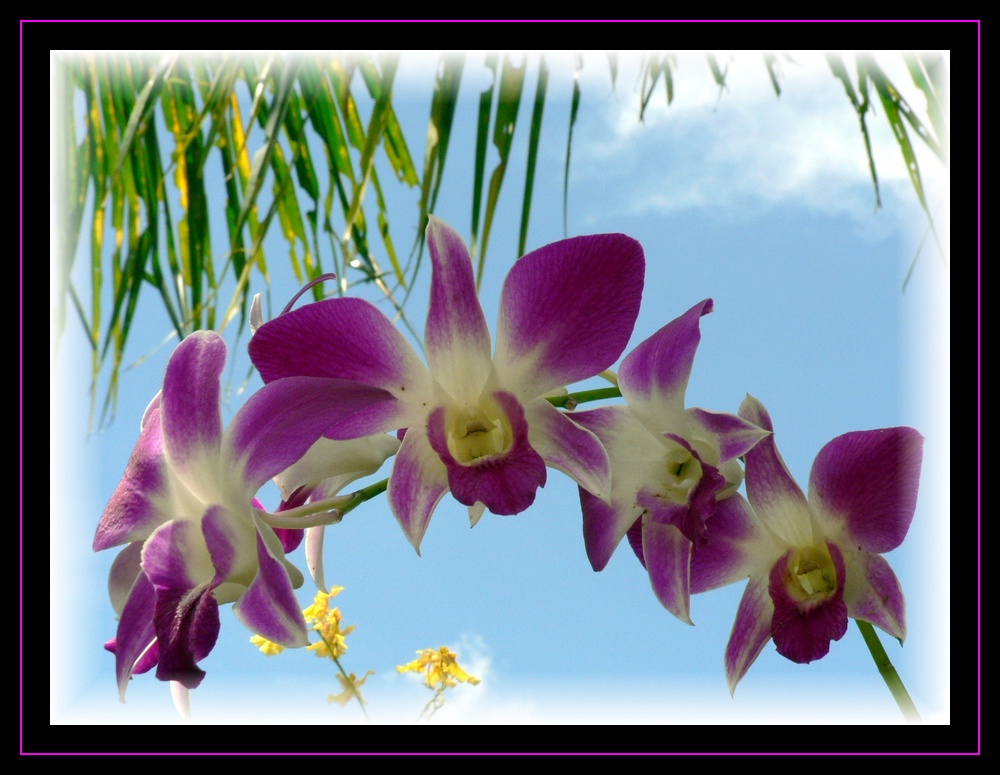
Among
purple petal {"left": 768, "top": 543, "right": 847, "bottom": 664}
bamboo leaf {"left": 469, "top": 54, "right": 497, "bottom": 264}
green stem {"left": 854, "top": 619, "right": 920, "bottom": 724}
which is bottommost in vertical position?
green stem {"left": 854, "top": 619, "right": 920, "bottom": 724}

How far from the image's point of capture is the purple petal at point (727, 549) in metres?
0.41

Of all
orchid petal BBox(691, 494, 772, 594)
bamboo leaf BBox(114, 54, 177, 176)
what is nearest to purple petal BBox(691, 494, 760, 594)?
orchid petal BBox(691, 494, 772, 594)

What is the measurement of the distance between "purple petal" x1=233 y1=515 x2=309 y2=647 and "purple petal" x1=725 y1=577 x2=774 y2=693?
22 cm

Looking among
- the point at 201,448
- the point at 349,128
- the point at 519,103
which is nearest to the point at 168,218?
the point at 349,128

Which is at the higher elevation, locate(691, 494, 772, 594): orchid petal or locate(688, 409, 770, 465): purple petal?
locate(688, 409, 770, 465): purple petal

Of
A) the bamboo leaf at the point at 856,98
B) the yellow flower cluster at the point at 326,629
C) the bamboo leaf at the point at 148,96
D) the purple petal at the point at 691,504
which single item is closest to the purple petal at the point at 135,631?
the purple petal at the point at 691,504

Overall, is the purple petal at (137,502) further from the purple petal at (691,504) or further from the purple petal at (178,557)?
the purple petal at (691,504)

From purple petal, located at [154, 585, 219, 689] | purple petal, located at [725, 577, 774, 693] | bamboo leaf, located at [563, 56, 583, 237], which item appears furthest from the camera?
bamboo leaf, located at [563, 56, 583, 237]

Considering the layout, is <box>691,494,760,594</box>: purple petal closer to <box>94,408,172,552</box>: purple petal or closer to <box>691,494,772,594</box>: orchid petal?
<box>691,494,772,594</box>: orchid petal

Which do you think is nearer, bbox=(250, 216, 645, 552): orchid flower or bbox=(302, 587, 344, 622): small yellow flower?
bbox=(250, 216, 645, 552): orchid flower

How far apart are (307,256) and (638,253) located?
40.4 inches

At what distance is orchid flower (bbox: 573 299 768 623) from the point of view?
0.36 m

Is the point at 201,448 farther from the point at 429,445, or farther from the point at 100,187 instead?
the point at 100,187

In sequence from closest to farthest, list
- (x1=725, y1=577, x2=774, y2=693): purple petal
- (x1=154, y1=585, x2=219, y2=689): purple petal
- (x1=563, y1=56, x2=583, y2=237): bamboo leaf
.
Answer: (x1=154, y1=585, x2=219, y2=689): purple petal < (x1=725, y1=577, x2=774, y2=693): purple petal < (x1=563, y1=56, x2=583, y2=237): bamboo leaf
